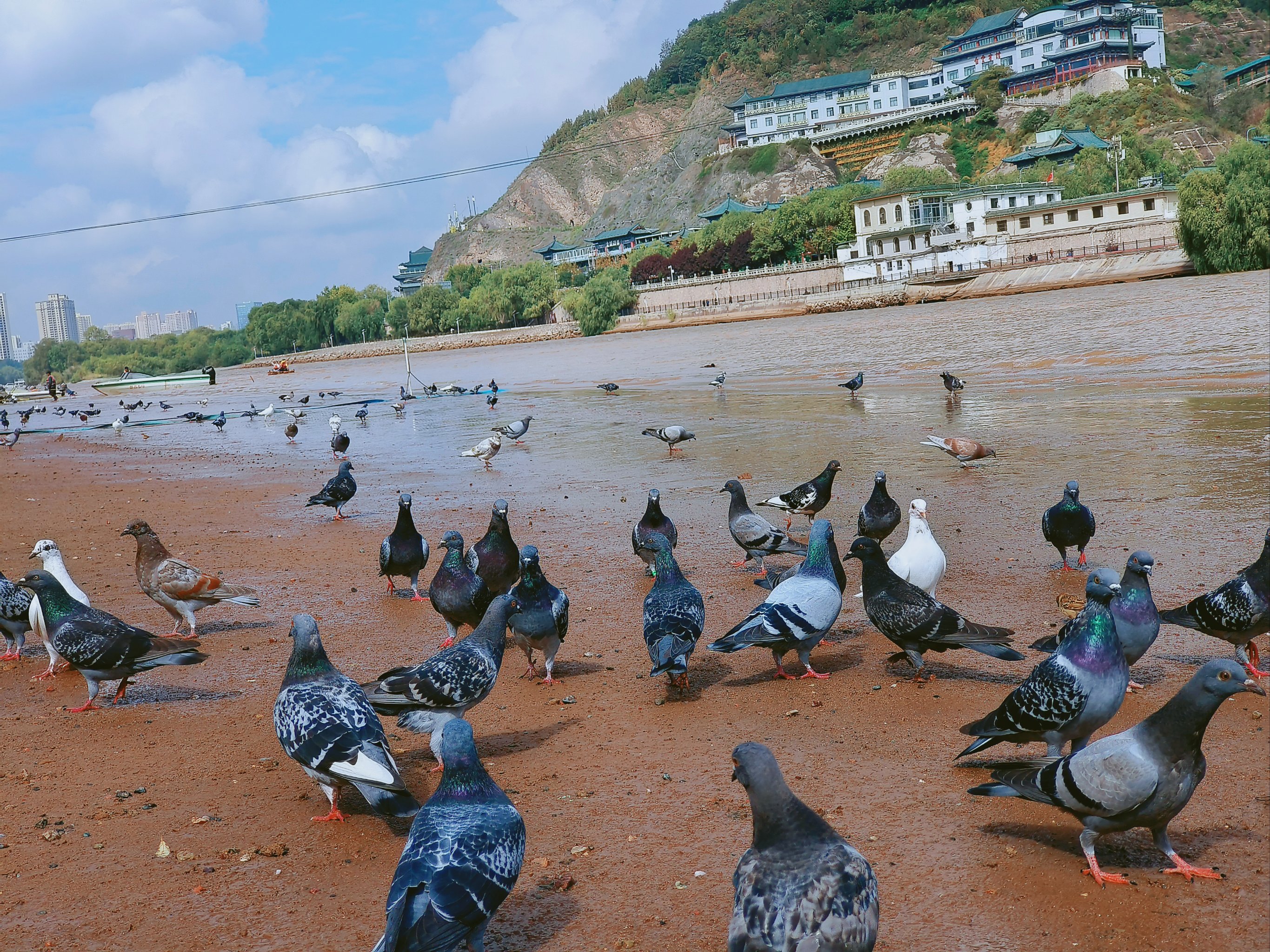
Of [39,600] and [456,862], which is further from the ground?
[39,600]

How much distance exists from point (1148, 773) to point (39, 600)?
7039 millimetres

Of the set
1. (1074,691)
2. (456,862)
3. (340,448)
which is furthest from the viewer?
(340,448)

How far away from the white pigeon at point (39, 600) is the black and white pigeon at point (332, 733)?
270 cm

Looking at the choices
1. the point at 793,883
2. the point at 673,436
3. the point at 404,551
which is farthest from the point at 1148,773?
the point at 673,436

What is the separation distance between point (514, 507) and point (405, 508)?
4344 mm

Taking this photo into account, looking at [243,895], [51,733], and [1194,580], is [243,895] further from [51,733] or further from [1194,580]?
[1194,580]

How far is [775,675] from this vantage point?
690 centimetres

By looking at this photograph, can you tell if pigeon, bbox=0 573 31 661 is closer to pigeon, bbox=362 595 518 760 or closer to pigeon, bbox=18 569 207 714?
pigeon, bbox=18 569 207 714

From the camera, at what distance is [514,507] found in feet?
45.0

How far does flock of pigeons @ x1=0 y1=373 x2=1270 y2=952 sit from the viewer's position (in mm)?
3402

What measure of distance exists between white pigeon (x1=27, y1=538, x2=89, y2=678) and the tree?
53.0 metres

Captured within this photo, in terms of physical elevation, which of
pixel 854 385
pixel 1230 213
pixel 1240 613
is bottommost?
pixel 1240 613

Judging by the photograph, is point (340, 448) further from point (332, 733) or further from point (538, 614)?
point (332, 733)

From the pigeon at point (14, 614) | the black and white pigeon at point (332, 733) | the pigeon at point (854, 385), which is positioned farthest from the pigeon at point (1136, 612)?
the pigeon at point (854, 385)
